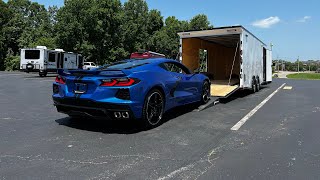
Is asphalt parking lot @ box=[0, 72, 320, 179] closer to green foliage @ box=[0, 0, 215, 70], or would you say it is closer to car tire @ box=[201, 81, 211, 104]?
car tire @ box=[201, 81, 211, 104]

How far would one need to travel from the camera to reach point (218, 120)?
7582 mm

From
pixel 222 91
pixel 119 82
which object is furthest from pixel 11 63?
pixel 119 82

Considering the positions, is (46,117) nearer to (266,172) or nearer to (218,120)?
(218,120)

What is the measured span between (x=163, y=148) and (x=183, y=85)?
301 centimetres

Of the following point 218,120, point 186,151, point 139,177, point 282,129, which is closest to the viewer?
point 139,177

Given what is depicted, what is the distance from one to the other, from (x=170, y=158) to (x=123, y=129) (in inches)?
80.3

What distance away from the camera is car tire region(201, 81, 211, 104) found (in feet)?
30.5

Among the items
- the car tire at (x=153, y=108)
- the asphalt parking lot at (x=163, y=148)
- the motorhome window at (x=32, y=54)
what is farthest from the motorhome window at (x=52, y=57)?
the car tire at (x=153, y=108)

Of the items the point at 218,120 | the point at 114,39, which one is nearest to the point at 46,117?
the point at 218,120

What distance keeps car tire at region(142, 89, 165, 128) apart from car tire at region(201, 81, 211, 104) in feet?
8.31

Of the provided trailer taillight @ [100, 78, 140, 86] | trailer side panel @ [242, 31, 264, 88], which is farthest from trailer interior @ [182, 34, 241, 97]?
trailer taillight @ [100, 78, 140, 86]

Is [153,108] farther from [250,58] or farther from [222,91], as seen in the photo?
[250,58]

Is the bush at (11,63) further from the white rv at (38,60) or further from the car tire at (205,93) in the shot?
the car tire at (205,93)

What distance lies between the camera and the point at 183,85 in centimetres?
794
